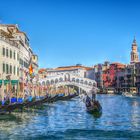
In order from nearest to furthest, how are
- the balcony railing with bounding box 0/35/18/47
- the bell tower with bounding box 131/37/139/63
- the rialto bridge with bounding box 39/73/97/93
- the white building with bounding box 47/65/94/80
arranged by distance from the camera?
the balcony railing with bounding box 0/35/18/47 < the rialto bridge with bounding box 39/73/97/93 < the bell tower with bounding box 131/37/139/63 < the white building with bounding box 47/65/94/80

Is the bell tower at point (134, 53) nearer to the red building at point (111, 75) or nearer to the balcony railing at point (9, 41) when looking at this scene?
the red building at point (111, 75)

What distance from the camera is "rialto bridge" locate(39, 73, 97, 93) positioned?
8475 centimetres

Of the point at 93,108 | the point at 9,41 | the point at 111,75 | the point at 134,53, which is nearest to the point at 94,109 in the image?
the point at 93,108

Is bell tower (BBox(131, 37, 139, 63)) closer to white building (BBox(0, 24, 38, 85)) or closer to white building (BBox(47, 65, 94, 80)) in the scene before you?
white building (BBox(47, 65, 94, 80))

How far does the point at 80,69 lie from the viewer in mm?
140875

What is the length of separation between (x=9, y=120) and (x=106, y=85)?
108 m

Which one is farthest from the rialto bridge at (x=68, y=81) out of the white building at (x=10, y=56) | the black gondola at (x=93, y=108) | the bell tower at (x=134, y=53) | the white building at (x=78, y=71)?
the black gondola at (x=93, y=108)

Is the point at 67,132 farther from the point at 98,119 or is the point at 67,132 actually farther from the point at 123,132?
the point at 98,119

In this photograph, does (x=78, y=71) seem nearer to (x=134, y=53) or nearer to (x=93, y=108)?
(x=134, y=53)

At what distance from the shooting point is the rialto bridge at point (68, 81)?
8475 cm

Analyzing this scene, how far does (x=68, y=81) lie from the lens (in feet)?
282

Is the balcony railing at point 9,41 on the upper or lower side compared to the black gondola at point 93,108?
upper

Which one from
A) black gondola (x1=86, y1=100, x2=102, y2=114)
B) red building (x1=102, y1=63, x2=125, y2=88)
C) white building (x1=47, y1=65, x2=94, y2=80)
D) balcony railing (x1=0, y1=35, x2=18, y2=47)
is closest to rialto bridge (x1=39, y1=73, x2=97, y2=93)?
red building (x1=102, y1=63, x2=125, y2=88)

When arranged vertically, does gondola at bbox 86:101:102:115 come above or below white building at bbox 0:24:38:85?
below
